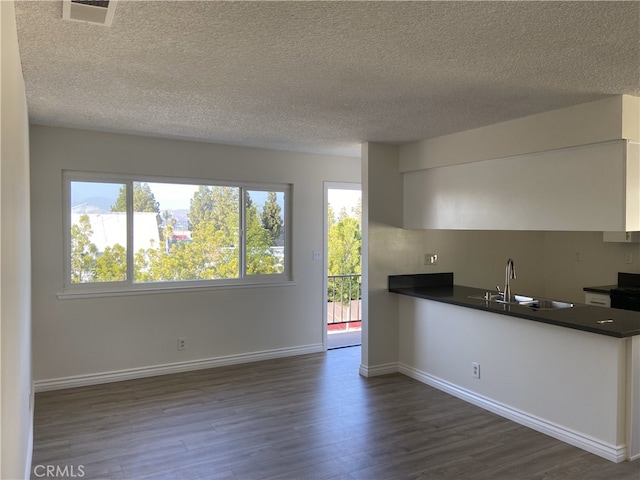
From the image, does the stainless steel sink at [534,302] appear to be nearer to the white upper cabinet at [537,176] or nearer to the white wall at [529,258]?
the white upper cabinet at [537,176]

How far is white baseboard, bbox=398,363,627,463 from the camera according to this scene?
2.96 metres

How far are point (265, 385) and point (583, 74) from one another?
11.8ft

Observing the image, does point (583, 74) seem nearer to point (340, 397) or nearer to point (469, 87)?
point (469, 87)

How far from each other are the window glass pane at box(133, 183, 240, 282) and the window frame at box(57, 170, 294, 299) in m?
0.05

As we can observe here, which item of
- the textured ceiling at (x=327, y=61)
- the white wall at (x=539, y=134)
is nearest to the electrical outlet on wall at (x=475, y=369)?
the white wall at (x=539, y=134)

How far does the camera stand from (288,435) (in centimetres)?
329

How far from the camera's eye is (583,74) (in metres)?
2.58

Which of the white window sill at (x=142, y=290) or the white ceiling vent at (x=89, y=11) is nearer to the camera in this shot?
the white ceiling vent at (x=89, y=11)

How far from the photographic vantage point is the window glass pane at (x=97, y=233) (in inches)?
170

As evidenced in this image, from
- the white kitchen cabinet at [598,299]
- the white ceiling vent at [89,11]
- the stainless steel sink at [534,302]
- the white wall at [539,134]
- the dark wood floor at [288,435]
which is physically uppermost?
the white ceiling vent at [89,11]

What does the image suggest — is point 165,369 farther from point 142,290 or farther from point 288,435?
point 288,435

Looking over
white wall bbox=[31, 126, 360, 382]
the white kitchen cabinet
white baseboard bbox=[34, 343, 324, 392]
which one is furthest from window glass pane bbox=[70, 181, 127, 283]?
the white kitchen cabinet

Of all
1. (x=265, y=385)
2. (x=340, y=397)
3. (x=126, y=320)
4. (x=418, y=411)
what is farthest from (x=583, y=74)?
(x=126, y=320)

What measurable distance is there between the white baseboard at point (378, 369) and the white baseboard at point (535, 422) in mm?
294
